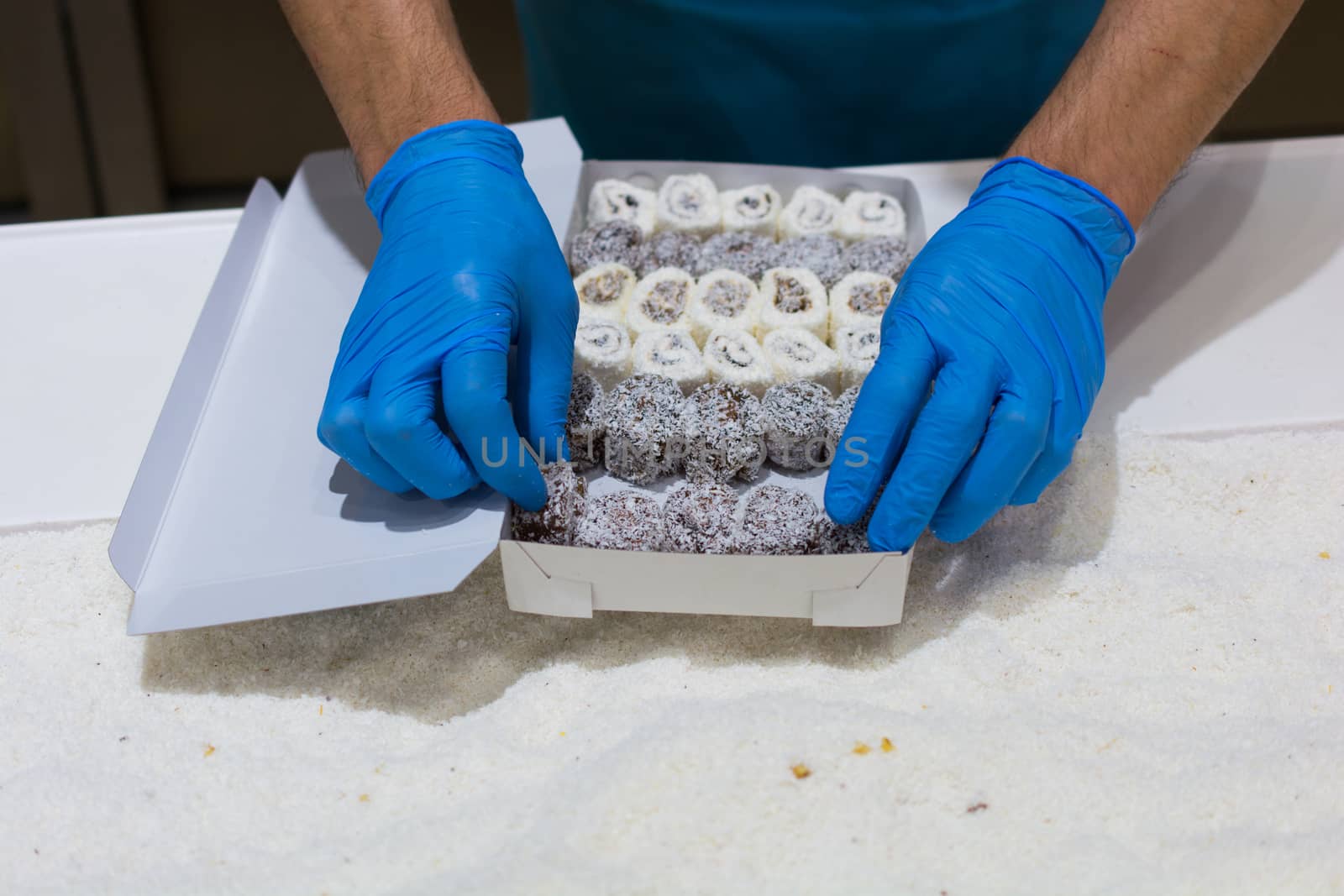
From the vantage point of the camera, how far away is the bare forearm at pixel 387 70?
1370 mm

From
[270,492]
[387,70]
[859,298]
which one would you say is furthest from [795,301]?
[270,492]

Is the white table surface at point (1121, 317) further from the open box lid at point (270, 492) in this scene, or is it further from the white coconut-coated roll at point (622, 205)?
the white coconut-coated roll at point (622, 205)

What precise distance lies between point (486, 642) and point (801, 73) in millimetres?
1085

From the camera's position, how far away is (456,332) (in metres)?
1.13

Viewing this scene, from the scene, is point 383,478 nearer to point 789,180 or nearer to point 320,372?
point 320,372

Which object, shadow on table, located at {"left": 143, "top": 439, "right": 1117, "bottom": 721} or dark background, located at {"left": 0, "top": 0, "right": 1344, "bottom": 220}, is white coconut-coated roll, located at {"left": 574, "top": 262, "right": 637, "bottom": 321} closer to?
shadow on table, located at {"left": 143, "top": 439, "right": 1117, "bottom": 721}

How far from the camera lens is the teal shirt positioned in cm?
163

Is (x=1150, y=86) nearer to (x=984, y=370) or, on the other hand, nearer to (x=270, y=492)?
(x=984, y=370)

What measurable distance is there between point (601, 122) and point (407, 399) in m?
0.98

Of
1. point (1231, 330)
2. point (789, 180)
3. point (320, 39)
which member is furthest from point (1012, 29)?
point (320, 39)

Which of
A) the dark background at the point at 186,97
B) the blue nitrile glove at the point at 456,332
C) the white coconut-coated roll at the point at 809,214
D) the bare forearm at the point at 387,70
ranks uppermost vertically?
the bare forearm at the point at 387,70

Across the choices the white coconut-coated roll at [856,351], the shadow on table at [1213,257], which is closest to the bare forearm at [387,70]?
the white coconut-coated roll at [856,351]

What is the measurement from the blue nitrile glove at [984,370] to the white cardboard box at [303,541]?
122 millimetres

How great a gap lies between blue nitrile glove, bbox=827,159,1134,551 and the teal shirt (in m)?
0.49
